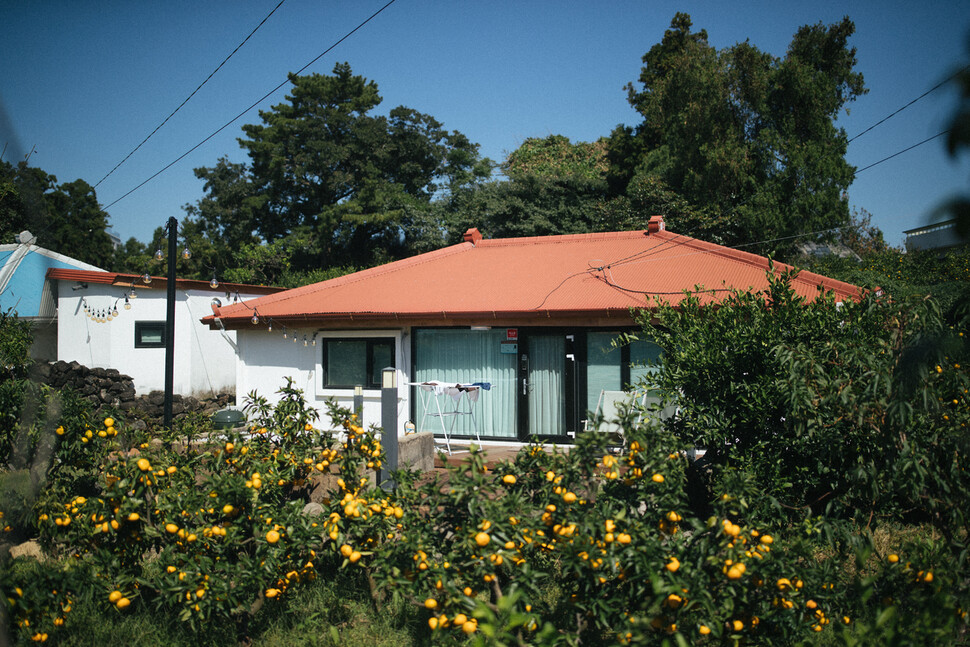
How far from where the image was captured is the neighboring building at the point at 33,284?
5.25 metres

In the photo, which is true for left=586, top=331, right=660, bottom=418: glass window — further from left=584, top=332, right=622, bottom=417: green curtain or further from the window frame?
the window frame

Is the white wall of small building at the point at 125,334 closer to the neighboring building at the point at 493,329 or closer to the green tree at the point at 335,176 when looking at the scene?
the neighboring building at the point at 493,329

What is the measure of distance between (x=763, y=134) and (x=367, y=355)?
12248 mm

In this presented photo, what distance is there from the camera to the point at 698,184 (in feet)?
61.3

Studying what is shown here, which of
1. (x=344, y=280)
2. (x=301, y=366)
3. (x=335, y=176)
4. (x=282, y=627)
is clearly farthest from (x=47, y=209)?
(x=335, y=176)

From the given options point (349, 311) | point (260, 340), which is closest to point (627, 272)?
point (349, 311)

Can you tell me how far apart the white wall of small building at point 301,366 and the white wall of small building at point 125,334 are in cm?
232

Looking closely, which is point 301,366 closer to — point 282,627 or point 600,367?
point 600,367

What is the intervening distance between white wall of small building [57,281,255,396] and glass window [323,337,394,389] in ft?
12.8

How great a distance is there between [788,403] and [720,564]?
170 centimetres

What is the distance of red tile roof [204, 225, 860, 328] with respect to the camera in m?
10.4

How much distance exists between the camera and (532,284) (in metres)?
11.7

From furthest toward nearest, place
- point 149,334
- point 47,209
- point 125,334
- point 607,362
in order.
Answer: point 149,334 < point 125,334 < point 607,362 < point 47,209

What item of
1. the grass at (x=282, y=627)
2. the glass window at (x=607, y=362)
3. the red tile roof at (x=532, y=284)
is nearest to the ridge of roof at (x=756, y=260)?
the red tile roof at (x=532, y=284)
